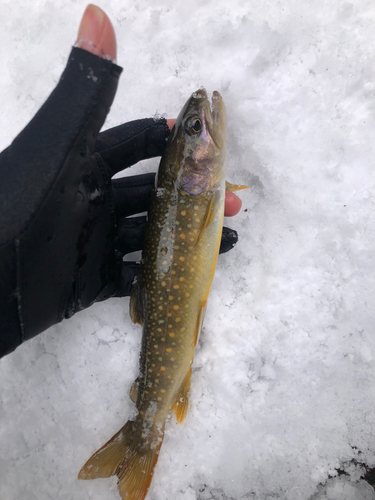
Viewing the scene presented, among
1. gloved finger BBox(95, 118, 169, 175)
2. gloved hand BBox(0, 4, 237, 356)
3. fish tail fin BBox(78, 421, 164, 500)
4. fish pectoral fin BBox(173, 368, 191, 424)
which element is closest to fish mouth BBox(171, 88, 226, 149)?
gloved finger BBox(95, 118, 169, 175)


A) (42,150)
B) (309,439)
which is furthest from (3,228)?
(309,439)

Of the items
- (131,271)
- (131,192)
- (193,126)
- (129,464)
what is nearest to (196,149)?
(193,126)

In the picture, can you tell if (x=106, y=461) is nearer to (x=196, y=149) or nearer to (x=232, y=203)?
(x=232, y=203)

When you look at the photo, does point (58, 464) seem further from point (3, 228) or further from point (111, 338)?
point (3, 228)

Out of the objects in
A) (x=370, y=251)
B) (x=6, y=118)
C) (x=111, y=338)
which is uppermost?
(x=6, y=118)

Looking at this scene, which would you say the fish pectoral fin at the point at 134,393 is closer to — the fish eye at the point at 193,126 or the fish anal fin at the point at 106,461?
the fish anal fin at the point at 106,461

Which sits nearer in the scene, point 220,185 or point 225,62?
point 220,185

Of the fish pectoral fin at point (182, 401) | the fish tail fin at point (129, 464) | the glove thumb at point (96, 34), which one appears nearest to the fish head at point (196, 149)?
the glove thumb at point (96, 34)
